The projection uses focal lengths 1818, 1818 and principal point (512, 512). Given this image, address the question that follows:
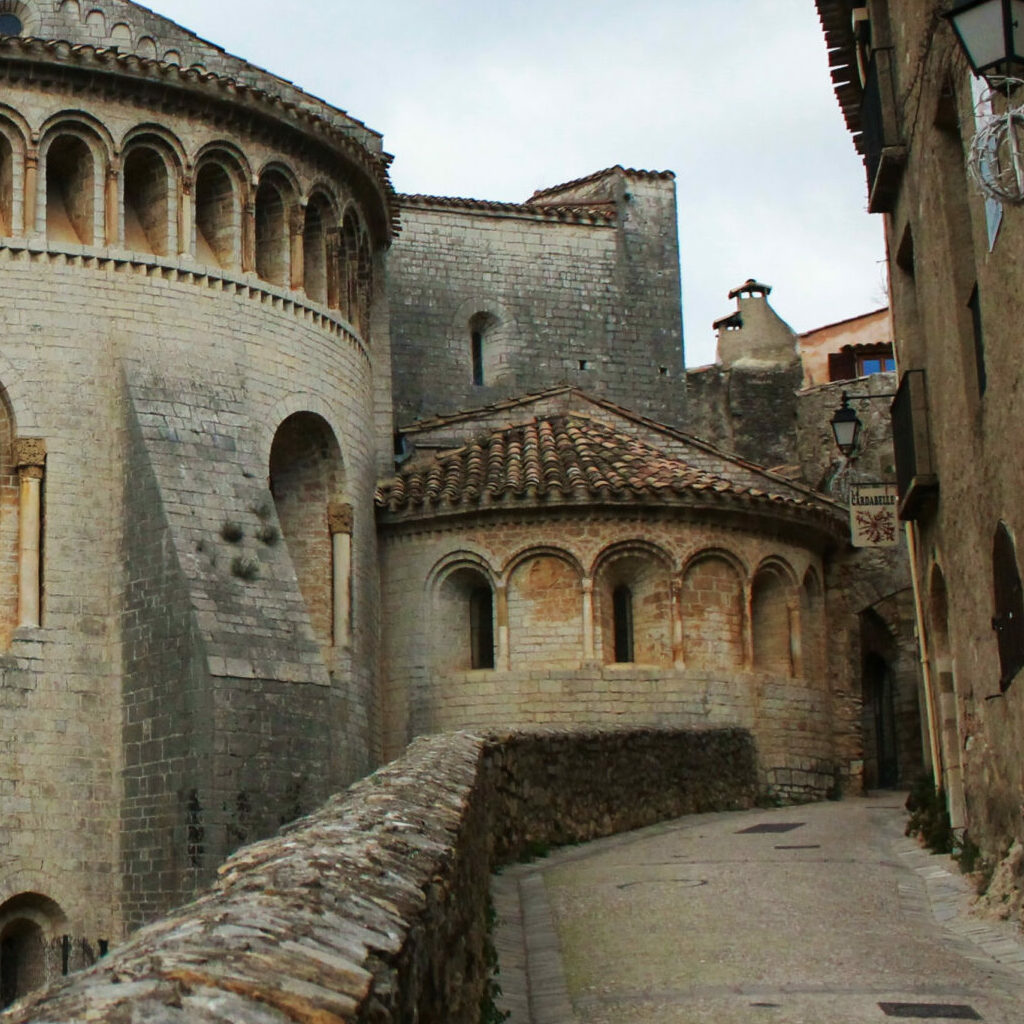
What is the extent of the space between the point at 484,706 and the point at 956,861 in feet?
32.6

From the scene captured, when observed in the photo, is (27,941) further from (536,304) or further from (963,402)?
(536,304)

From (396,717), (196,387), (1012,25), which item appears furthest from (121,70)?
(1012,25)

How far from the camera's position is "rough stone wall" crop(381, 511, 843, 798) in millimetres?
23500

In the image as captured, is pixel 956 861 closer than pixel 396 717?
Yes

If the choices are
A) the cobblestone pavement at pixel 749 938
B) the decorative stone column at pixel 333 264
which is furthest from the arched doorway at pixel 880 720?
the cobblestone pavement at pixel 749 938

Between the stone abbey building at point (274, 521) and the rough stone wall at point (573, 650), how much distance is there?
0.04 meters

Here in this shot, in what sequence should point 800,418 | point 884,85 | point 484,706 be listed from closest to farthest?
point 884,85, point 484,706, point 800,418

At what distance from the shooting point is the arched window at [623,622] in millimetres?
24453

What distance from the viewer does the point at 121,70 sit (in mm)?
20781

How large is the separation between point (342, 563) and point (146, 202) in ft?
16.6

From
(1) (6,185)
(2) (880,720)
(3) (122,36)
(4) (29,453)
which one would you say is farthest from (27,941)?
(2) (880,720)

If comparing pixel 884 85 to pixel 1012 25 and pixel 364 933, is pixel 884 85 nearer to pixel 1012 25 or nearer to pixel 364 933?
pixel 1012 25

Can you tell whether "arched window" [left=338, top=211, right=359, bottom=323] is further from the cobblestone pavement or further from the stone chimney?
the stone chimney

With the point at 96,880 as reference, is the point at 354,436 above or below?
above
